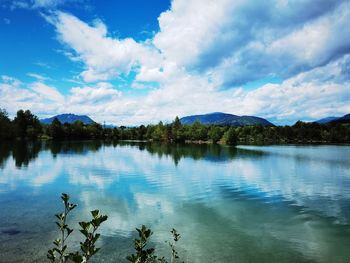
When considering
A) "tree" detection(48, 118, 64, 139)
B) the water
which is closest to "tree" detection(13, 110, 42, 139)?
"tree" detection(48, 118, 64, 139)

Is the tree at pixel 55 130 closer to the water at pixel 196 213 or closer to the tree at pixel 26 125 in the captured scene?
the tree at pixel 26 125

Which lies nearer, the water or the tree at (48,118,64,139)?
the water

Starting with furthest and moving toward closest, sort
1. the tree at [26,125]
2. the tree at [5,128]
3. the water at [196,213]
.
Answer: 1. the tree at [26,125]
2. the tree at [5,128]
3. the water at [196,213]

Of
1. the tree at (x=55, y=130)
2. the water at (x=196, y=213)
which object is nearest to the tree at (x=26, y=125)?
the tree at (x=55, y=130)

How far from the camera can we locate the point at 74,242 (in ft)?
58.1

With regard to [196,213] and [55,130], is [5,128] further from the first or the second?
[196,213]

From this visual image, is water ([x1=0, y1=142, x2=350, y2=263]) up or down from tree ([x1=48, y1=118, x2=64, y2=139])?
down

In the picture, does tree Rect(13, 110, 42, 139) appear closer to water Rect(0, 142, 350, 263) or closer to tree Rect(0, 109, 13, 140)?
tree Rect(0, 109, 13, 140)

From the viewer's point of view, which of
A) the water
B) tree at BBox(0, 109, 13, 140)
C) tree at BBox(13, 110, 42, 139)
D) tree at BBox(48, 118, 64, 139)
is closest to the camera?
the water

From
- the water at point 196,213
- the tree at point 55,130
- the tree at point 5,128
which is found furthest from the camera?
the tree at point 55,130

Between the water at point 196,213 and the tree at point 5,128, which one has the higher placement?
the tree at point 5,128

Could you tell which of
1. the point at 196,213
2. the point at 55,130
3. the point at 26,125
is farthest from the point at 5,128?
the point at 196,213

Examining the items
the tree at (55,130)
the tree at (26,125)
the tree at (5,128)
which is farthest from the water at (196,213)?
the tree at (55,130)

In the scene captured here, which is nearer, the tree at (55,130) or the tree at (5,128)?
the tree at (5,128)
